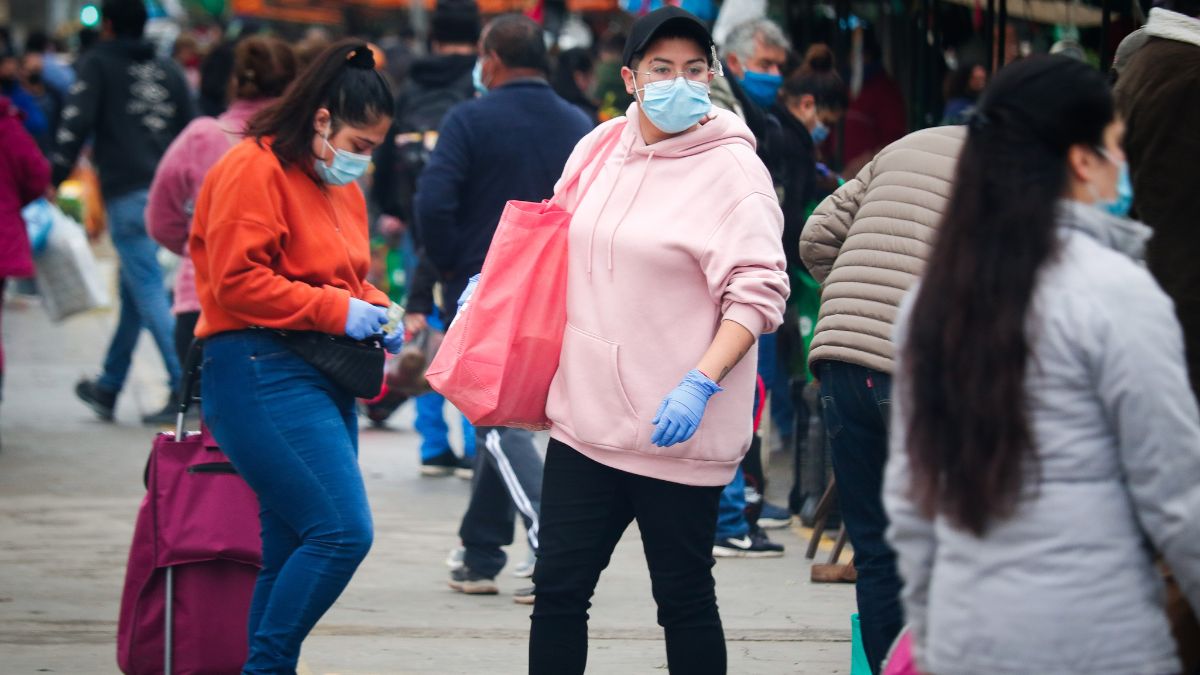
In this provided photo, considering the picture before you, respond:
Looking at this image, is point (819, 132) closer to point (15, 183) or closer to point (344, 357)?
point (344, 357)

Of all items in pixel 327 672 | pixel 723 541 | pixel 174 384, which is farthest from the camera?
pixel 174 384

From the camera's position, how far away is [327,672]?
5.27 m

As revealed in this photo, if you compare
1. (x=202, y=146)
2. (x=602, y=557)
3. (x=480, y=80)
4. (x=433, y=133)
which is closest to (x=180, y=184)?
(x=202, y=146)

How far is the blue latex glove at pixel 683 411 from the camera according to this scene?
376 centimetres

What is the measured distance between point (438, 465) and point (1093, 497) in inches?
249

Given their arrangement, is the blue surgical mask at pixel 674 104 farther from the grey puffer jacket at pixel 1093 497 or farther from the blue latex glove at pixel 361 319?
the grey puffer jacket at pixel 1093 497

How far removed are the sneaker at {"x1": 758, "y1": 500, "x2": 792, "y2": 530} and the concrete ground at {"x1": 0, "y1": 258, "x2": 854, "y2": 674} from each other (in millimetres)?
97

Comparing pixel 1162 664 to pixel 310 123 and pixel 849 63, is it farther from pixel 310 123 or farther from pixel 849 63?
pixel 849 63

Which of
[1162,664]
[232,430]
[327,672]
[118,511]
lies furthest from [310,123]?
[118,511]

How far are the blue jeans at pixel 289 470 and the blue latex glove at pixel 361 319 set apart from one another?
0.16m

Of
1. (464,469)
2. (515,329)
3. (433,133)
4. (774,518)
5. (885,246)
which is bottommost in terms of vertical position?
(464,469)

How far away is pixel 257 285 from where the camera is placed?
4.30 m

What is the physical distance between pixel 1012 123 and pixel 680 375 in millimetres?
1421

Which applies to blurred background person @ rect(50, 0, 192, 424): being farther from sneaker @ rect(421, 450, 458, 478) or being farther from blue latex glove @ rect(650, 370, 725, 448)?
blue latex glove @ rect(650, 370, 725, 448)
